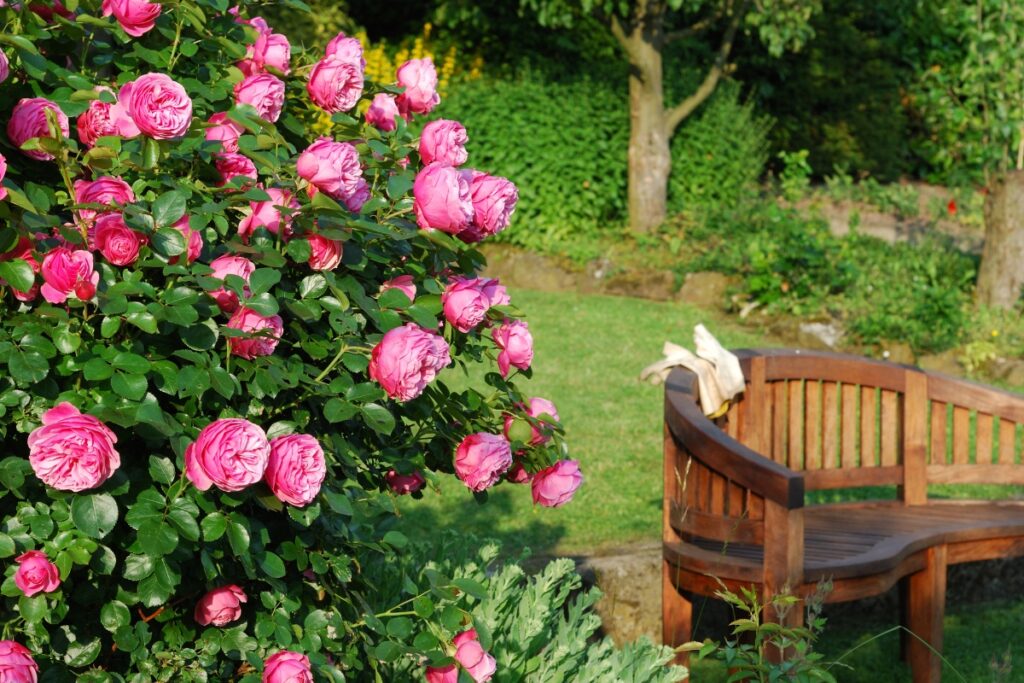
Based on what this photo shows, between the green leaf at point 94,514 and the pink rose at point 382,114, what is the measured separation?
101cm

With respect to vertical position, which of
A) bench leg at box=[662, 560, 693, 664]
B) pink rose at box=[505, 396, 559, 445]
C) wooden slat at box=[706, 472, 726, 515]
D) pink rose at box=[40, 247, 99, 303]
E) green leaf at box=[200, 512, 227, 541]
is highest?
pink rose at box=[40, 247, 99, 303]

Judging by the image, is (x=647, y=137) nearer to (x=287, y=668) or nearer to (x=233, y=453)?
(x=287, y=668)

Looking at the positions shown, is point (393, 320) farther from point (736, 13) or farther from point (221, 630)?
point (736, 13)

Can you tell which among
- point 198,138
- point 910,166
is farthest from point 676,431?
point 910,166

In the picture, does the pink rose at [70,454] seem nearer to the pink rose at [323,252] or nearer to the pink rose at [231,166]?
the pink rose at [323,252]

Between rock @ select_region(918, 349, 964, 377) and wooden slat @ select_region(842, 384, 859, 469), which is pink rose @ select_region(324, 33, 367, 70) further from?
rock @ select_region(918, 349, 964, 377)

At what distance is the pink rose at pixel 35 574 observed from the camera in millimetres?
2100

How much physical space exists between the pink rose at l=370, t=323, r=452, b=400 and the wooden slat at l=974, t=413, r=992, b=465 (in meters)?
3.30

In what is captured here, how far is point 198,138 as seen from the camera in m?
2.27

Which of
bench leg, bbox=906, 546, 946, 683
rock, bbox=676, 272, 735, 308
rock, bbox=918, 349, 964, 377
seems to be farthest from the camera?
rock, bbox=676, 272, 735, 308

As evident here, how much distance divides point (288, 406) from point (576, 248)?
30.4 feet

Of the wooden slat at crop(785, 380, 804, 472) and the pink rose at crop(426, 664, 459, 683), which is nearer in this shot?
the pink rose at crop(426, 664, 459, 683)

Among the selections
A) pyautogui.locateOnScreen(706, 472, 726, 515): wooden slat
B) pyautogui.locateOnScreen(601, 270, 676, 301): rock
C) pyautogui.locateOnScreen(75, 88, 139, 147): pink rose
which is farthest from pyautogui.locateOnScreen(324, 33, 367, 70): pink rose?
pyautogui.locateOnScreen(601, 270, 676, 301): rock

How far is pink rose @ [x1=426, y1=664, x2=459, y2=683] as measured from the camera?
2420mm
